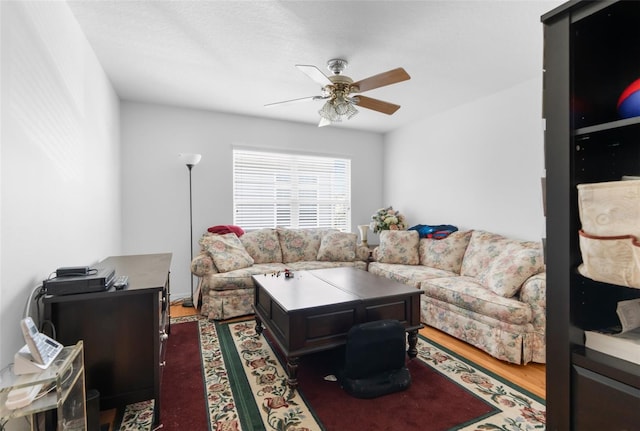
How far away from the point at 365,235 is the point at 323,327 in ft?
9.57

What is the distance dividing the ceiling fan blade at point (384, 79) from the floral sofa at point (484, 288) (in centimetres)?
188

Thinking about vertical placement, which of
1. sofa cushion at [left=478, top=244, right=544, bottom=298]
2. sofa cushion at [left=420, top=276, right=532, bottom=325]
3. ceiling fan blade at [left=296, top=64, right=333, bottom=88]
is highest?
ceiling fan blade at [left=296, top=64, right=333, bottom=88]

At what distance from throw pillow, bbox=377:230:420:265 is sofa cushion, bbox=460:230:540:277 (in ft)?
2.21

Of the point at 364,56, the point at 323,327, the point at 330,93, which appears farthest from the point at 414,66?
the point at 323,327

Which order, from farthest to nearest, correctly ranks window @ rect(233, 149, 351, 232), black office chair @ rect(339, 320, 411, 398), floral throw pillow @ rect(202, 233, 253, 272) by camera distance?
window @ rect(233, 149, 351, 232) < floral throw pillow @ rect(202, 233, 253, 272) < black office chair @ rect(339, 320, 411, 398)

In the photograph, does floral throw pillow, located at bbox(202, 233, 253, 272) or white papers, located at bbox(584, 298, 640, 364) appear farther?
floral throw pillow, located at bbox(202, 233, 253, 272)

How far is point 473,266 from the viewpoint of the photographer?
3336 millimetres

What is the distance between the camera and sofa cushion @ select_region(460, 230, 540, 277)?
10.4 ft

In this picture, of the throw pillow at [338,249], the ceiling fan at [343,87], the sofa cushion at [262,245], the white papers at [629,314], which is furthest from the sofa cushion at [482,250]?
the sofa cushion at [262,245]

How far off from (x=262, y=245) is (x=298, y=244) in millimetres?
537

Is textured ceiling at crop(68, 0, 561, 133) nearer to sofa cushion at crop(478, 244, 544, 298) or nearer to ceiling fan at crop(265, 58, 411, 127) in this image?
ceiling fan at crop(265, 58, 411, 127)

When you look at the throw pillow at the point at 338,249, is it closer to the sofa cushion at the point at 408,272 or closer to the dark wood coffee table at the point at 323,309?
the sofa cushion at the point at 408,272

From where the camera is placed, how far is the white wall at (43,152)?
135 cm

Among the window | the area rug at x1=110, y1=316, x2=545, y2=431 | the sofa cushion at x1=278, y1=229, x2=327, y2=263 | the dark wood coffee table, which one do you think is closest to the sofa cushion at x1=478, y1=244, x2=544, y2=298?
the area rug at x1=110, y1=316, x2=545, y2=431
